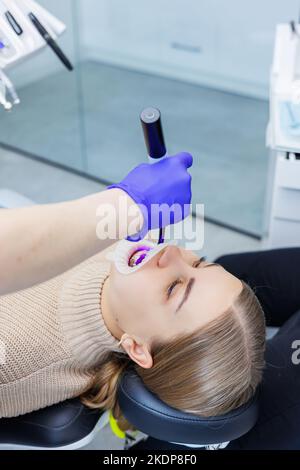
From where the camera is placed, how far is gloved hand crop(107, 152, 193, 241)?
763mm

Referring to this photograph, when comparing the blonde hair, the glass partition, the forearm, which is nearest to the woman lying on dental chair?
the blonde hair

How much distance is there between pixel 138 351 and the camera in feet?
3.18

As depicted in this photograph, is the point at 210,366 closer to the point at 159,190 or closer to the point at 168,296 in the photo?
the point at 168,296

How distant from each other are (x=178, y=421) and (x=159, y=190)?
1.30ft

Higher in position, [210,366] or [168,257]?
[168,257]

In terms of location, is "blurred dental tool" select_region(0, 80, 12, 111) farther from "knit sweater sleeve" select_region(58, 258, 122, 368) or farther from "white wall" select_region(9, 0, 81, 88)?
"white wall" select_region(9, 0, 81, 88)

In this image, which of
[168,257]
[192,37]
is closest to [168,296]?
[168,257]

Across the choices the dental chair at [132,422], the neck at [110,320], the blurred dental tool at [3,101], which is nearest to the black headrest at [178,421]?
the dental chair at [132,422]

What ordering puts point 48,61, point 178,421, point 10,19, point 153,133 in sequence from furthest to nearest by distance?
point 48,61 → point 10,19 → point 178,421 → point 153,133

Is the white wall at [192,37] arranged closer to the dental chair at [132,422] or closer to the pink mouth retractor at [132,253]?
the pink mouth retractor at [132,253]

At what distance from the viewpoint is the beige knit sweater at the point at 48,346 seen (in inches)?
38.8

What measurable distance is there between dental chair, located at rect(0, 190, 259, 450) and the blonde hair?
0.02 m
